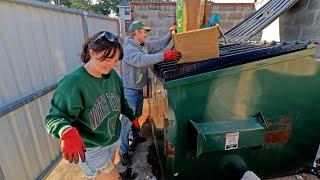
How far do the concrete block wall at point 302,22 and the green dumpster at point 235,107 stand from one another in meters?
1.81

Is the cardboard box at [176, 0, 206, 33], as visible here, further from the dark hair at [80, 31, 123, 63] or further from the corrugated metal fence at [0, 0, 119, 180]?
the corrugated metal fence at [0, 0, 119, 180]

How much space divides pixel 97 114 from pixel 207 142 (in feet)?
3.14

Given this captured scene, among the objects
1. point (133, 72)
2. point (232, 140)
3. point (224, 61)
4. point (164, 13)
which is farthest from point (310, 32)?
point (164, 13)

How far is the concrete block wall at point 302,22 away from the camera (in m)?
3.62

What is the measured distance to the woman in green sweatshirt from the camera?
141 centimetres

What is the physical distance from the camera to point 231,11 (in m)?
Result: 5.78

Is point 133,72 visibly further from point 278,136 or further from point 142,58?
point 278,136

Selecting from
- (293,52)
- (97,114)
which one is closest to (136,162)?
(97,114)

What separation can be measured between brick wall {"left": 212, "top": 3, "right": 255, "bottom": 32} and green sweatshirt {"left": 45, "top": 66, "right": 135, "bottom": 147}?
4.51 meters

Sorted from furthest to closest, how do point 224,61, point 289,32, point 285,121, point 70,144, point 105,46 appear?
point 289,32, point 285,121, point 224,61, point 105,46, point 70,144

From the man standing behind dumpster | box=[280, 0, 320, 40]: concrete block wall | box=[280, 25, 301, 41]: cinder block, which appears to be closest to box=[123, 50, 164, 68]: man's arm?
the man standing behind dumpster

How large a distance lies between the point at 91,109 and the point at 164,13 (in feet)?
14.5

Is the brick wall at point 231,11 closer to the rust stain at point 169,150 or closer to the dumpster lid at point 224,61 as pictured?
the dumpster lid at point 224,61

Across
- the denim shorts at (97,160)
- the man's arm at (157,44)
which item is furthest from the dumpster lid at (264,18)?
the denim shorts at (97,160)
